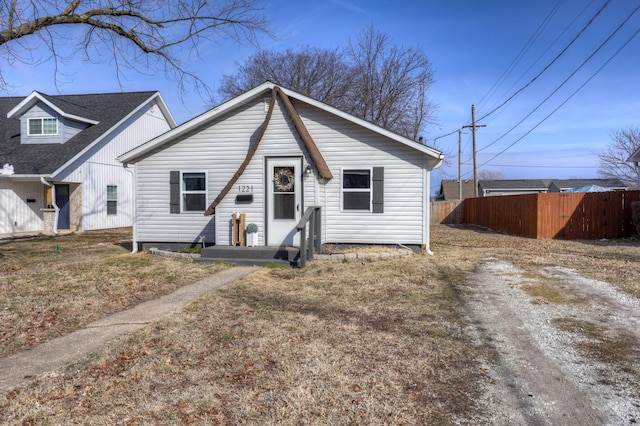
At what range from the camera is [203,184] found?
1141 centimetres

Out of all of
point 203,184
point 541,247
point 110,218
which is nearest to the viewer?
point 203,184

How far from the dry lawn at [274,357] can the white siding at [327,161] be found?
2849 millimetres

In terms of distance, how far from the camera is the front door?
10477 millimetres

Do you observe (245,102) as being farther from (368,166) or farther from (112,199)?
(112,199)

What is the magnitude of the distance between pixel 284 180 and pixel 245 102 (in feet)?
7.69

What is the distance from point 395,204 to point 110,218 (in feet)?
48.0

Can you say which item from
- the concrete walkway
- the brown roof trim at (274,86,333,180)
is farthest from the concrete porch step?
the concrete walkway

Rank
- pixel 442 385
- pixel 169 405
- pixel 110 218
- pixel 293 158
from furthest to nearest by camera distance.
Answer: pixel 110 218, pixel 293 158, pixel 442 385, pixel 169 405

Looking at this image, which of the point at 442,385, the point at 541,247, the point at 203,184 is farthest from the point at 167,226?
the point at 541,247

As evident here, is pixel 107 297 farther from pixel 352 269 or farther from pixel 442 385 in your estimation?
pixel 442 385

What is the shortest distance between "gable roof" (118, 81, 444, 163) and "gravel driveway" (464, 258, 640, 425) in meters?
4.43

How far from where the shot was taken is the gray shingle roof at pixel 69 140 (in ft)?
56.2

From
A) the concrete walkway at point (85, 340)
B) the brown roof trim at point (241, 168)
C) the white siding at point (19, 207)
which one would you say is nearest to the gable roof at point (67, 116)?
the white siding at point (19, 207)

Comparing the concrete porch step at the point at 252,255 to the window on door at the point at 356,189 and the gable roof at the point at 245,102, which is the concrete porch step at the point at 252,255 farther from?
the gable roof at the point at 245,102
